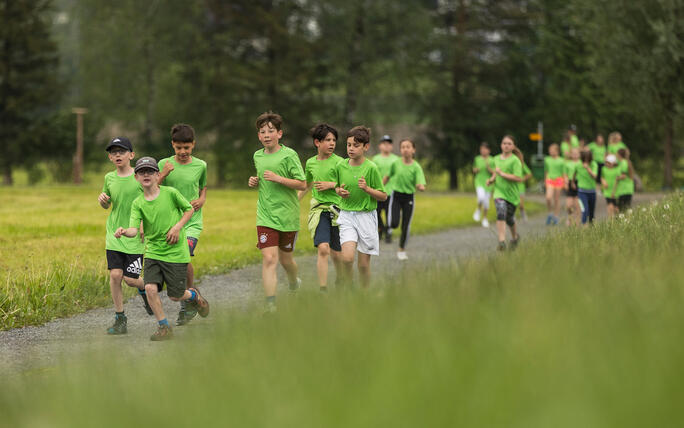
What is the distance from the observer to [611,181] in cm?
1936

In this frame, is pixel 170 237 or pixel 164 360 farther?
pixel 170 237

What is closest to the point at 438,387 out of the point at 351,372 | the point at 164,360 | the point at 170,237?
the point at 351,372

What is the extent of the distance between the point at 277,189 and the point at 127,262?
1.64 metres

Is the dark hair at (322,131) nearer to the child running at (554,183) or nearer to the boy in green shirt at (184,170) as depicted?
the boy in green shirt at (184,170)

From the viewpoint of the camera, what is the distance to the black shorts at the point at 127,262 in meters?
9.28

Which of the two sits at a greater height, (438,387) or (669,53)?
(669,53)

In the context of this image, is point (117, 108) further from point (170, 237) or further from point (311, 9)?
point (170, 237)

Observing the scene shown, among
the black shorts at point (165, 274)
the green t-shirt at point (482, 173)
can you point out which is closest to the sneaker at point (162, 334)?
the black shorts at point (165, 274)

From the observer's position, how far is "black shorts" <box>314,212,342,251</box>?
1061 cm

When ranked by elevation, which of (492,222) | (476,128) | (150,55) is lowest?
(492,222)

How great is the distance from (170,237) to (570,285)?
460 cm

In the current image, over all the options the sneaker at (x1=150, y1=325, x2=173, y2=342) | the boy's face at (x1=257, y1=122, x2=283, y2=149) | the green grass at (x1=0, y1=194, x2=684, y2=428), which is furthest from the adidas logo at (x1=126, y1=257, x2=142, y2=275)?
the green grass at (x1=0, y1=194, x2=684, y2=428)

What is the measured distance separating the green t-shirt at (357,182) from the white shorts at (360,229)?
74 mm

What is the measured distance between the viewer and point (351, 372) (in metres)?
3.62
